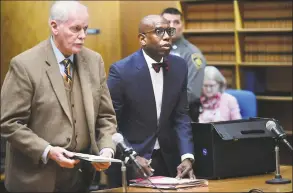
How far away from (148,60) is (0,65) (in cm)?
451

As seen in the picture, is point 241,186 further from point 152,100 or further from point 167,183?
point 152,100

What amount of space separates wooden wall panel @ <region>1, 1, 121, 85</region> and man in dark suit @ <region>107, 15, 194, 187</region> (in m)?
3.78

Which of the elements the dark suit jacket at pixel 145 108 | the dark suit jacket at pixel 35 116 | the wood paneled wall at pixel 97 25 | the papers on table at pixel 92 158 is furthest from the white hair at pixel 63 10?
the wood paneled wall at pixel 97 25

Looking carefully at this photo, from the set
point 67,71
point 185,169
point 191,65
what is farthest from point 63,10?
point 191,65

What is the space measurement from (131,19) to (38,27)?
1104 mm

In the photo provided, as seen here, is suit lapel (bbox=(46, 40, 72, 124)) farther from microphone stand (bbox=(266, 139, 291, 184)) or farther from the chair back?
the chair back

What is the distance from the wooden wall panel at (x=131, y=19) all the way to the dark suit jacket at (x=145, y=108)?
388cm

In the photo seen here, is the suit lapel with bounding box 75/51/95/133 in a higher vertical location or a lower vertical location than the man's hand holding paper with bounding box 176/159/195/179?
higher

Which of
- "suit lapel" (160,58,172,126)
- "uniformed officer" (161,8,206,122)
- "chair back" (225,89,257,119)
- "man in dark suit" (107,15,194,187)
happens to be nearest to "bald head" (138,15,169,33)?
"man in dark suit" (107,15,194,187)

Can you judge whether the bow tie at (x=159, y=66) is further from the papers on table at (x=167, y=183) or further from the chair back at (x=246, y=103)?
the chair back at (x=246, y=103)

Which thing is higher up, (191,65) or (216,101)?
(191,65)

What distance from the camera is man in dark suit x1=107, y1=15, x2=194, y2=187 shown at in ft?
13.9

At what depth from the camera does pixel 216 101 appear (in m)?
6.09

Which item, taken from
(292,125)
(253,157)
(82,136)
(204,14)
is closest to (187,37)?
(204,14)
